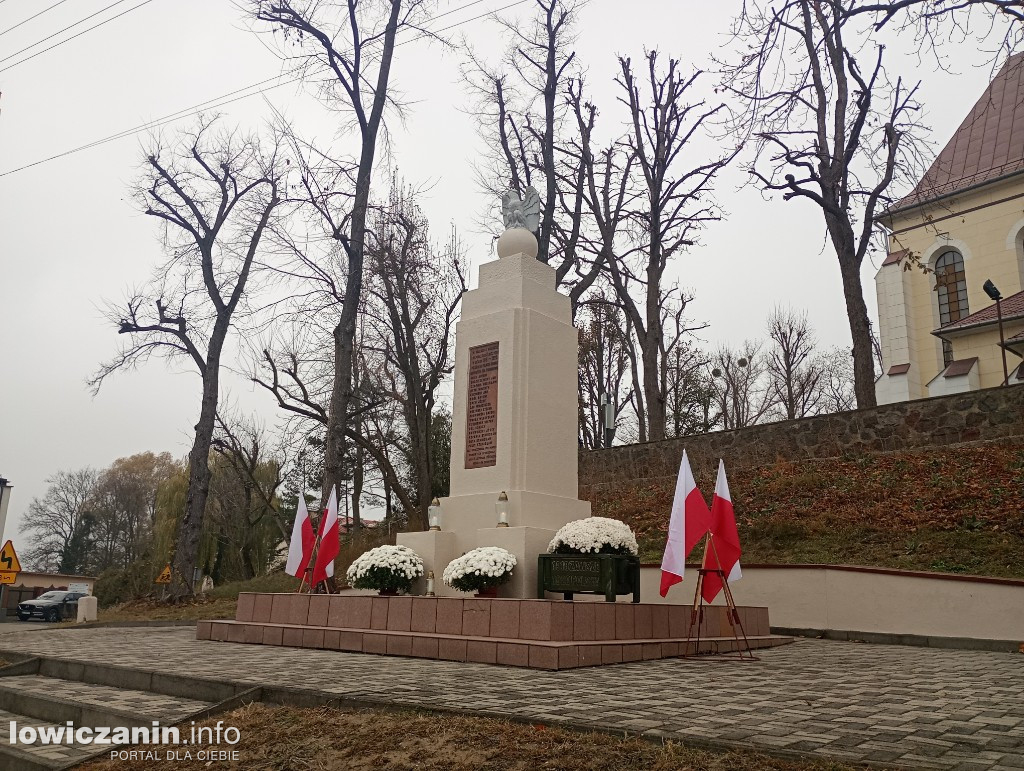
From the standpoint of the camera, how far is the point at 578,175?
21.1 m

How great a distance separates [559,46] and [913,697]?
56.9 feet

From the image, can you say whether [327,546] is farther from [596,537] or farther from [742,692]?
[742,692]

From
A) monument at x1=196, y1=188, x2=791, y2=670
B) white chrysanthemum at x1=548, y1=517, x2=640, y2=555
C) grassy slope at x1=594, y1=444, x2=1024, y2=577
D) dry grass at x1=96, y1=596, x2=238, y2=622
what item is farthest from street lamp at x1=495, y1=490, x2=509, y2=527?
dry grass at x1=96, y1=596, x2=238, y2=622

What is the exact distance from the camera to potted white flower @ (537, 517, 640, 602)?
852 centimetres

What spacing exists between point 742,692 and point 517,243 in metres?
7.17

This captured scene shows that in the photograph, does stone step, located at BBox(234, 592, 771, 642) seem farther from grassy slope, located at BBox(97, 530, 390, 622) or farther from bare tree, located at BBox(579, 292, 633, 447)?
bare tree, located at BBox(579, 292, 633, 447)

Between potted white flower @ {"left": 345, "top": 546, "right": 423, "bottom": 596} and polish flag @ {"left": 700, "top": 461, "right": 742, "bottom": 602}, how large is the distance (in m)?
3.39

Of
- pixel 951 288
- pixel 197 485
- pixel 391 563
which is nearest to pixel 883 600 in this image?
pixel 391 563

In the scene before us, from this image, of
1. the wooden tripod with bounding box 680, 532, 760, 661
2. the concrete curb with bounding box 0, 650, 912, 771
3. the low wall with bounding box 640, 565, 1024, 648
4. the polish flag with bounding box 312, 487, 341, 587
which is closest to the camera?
the concrete curb with bounding box 0, 650, 912, 771

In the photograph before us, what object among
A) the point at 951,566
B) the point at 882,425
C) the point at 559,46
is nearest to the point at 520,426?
the point at 951,566

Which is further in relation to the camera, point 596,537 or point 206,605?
point 206,605

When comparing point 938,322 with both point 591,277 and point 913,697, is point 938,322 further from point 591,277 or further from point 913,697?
point 913,697

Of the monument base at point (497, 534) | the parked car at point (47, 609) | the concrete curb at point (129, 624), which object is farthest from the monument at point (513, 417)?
the parked car at point (47, 609)

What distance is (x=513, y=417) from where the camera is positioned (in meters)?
10.1
